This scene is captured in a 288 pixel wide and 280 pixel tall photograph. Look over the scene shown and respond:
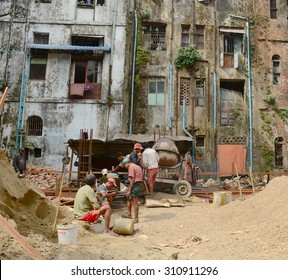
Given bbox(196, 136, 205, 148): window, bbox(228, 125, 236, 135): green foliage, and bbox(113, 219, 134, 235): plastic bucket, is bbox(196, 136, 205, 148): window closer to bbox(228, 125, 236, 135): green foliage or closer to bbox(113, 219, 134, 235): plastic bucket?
bbox(228, 125, 236, 135): green foliage

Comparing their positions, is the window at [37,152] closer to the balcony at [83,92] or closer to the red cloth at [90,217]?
the balcony at [83,92]

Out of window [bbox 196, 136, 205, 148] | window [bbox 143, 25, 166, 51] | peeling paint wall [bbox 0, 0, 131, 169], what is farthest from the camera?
Result: window [bbox 143, 25, 166, 51]

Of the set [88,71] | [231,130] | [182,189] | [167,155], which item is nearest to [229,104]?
[231,130]

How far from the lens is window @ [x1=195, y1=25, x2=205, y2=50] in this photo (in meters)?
22.9

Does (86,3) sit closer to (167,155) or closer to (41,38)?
(41,38)

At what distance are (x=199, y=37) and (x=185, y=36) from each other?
1.00 m

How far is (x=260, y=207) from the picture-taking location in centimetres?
789

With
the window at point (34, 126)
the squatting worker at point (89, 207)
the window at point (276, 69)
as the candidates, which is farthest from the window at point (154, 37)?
the squatting worker at point (89, 207)

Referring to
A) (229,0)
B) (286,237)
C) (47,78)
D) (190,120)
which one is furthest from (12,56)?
(286,237)

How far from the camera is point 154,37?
22.7 metres

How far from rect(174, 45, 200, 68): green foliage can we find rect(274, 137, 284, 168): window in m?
7.81

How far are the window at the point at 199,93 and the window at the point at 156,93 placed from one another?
7.59 ft

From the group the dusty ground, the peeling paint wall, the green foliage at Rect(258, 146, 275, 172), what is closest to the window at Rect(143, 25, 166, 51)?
the peeling paint wall

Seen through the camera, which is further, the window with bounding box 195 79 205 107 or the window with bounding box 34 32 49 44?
the window with bounding box 195 79 205 107
